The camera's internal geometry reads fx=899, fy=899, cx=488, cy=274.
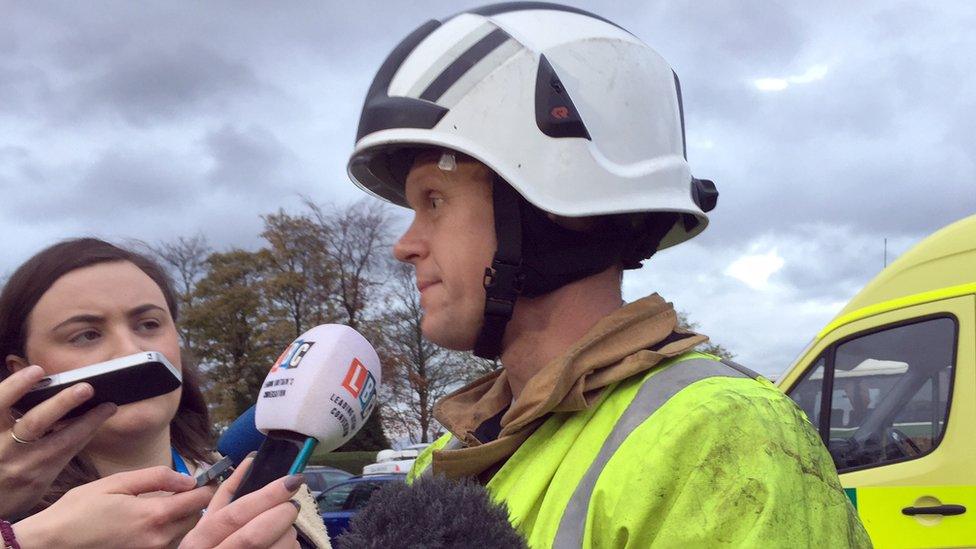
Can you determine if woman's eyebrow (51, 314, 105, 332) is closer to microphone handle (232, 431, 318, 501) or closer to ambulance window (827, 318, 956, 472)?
microphone handle (232, 431, 318, 501)

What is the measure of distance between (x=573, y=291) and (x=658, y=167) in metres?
0.38

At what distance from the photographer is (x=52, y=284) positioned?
274cm

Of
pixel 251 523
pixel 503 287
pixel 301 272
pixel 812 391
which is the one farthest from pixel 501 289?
pixel 301 272

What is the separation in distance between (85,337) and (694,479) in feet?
6.27

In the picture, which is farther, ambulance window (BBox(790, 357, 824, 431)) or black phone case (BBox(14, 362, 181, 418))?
ambulance window (BBox(790, 357, 824, 431))

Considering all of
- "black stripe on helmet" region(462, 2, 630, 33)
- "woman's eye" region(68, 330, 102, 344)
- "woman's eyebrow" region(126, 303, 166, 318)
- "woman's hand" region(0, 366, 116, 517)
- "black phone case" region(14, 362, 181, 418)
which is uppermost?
"black stripe on helmet" region(462, 2, 630, 33)

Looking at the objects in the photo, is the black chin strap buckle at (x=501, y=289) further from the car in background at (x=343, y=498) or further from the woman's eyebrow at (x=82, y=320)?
the car in background at (x=343, y=498)

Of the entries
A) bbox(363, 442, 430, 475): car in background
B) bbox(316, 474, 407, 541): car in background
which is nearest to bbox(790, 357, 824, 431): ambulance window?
bbox(316, 474, 407, 541): car in background

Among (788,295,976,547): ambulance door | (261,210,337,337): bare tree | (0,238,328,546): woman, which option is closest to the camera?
(0,238,328,546): woman

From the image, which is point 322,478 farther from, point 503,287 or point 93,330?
point 503,287

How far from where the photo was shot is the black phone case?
2113 millimetres

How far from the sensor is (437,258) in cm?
211

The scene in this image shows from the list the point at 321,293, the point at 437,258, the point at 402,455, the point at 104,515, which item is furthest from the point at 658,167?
the point at 321,293

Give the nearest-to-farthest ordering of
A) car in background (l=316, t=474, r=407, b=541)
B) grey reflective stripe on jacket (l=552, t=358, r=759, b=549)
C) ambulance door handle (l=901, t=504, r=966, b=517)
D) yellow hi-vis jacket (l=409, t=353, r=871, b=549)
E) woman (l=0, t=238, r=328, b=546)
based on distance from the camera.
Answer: yellow hi-vis jacket (l=409, t=353, r=871, b=549) < grey reflective stripe on jacket (l=552, t=358, r=759, b=549) < woman (l=0, t=238, r=328, b=546) < ambulance door handle (l=901, t=504, r=966, b=517) < car in background (l=316, t=474, r=407, b=541)
